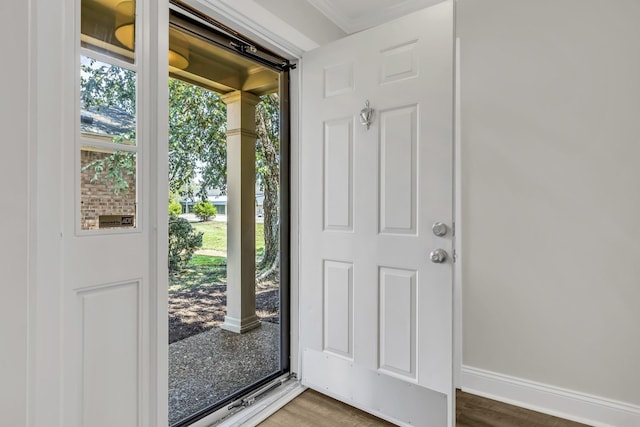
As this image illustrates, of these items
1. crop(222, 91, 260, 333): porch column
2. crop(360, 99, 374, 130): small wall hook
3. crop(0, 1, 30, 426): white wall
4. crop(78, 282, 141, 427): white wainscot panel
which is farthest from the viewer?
crop(222, 91, 260, 333): porch column

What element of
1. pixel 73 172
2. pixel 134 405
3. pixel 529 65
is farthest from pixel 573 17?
pixel 134 405

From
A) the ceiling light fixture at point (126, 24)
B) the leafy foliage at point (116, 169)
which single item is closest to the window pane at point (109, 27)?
the ceiling light fixture at point (126, 24)

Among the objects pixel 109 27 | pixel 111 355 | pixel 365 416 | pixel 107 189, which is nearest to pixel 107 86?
pixel 109 27

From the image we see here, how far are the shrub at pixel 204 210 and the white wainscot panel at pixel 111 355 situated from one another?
795 mm

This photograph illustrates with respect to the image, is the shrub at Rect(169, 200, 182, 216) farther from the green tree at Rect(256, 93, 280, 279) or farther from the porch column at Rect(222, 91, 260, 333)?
the green tree at Rect(256, 93, 280, 279)

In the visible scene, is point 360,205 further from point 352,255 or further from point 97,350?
point 97,350

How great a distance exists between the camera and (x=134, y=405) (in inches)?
45.8

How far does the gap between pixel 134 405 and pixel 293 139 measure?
1.57m

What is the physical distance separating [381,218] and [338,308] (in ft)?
1.92

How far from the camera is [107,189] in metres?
1.13

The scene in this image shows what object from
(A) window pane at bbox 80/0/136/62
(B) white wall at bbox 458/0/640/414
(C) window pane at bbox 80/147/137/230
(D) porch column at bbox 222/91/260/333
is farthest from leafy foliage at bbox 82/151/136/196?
(B) white wall at bbox 458/0/640/414

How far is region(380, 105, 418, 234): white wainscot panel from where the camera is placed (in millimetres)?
1650

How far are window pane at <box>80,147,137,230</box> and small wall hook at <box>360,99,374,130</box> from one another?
112cm

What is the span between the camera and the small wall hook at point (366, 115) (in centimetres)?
176
